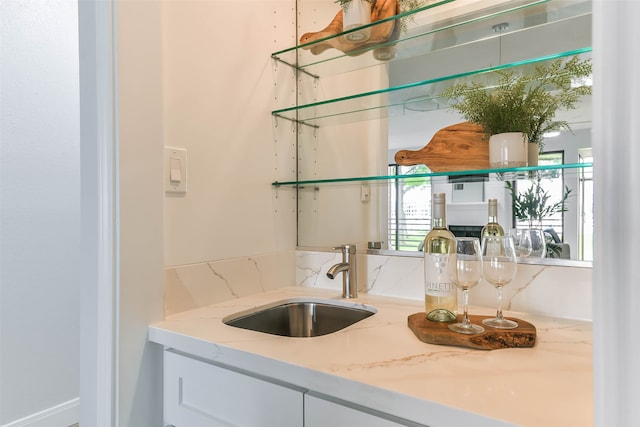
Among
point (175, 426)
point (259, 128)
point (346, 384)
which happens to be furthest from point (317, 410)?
point (259, 128)

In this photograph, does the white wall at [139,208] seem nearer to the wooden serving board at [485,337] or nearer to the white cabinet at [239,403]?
the white cabinet at [239,403]

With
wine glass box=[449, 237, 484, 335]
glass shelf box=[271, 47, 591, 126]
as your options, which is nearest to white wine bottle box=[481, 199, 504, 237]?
wine glass box=[449, 237, 484, 335]

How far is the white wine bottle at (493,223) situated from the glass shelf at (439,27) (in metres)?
0.56

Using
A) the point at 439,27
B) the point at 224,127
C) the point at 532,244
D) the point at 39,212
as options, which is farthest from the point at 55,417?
the point at 439,27

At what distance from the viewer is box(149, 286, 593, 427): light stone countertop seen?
581mm

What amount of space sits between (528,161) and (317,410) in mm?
890

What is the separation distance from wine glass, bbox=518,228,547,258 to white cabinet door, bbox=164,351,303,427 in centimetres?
79

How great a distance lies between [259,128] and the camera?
1462mm

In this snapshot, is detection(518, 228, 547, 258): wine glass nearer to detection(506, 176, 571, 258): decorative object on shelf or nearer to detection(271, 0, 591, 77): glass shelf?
detection(506, 176, 571, 258): decorative object on shelf

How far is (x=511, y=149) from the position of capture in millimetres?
1085

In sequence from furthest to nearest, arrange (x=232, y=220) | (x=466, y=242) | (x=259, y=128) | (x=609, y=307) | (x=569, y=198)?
1. (x=259, y=128)
2. (x=232, y=220)
3. (x=569, y=198)
4. (x=466, y=242)
5. (x=609, y=307)

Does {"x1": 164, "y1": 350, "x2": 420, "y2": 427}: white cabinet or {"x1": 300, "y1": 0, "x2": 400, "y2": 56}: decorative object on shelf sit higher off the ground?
{"x1": 300, "y1": 0, "x2": 400, "y2": 56}: decorative object on shelf

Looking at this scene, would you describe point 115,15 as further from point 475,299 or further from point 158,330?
point 475,299

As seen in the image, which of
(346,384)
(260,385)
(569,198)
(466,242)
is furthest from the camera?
(569,198)
